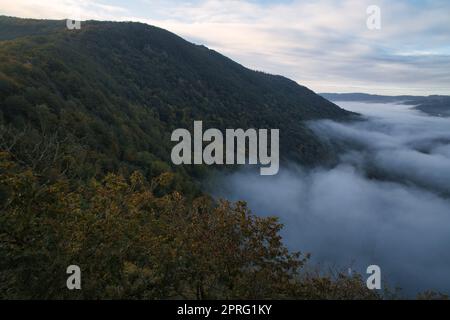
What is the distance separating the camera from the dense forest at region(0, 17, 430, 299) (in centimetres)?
801

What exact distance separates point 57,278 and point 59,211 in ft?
4.53

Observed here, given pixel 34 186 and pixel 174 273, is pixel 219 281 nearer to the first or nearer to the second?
pixel 174 273

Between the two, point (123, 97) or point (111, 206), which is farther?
point (123, 97)

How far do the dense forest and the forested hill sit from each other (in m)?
0.23

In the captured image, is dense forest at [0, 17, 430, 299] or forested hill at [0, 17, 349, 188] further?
forested hill at [0, 17, 349, 188]

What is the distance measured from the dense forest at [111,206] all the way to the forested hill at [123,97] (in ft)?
0.75

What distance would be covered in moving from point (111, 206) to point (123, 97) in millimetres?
46901

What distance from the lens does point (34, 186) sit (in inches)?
304

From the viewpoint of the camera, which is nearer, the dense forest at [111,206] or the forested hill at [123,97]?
the dense forest at [111,206]

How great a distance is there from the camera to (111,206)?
→ 28.3 feet

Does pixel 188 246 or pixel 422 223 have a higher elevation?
pixel 188 246

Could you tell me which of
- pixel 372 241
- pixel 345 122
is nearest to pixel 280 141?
pixel 372 241

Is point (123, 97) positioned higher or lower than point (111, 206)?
higher

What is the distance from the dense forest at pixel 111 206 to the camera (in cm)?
801
